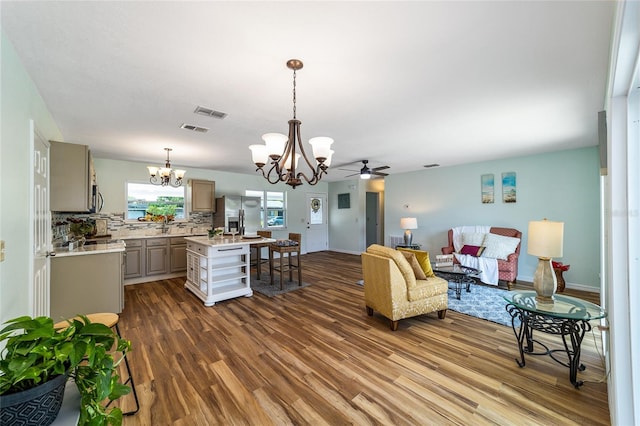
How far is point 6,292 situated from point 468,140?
502cm

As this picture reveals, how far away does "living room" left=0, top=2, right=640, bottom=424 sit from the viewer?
146 centimetres

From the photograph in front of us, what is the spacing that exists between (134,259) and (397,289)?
4844 mm

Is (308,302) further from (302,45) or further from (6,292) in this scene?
(302,45)

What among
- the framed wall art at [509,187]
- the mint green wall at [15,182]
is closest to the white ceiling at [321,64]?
the mint green wall at [15,182]

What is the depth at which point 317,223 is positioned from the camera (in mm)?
8648

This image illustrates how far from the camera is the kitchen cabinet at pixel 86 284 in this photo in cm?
297

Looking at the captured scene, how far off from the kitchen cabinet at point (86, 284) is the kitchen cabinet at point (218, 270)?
1.01 metres

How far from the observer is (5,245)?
4.85ft

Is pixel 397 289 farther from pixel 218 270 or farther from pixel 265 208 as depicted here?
pixel 265 208

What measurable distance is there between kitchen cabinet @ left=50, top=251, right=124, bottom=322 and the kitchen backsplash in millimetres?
1627

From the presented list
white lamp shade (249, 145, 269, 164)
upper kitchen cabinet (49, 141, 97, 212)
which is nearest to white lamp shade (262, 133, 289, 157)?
white lamp shade (249, 145, 269, 164)

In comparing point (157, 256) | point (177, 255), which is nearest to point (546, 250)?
point (177, 255)

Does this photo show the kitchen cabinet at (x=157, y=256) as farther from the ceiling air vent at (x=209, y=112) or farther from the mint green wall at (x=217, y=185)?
the ceiling air vent at (x=209, y=112)

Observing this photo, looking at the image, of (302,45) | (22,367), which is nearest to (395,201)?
(302,45)
